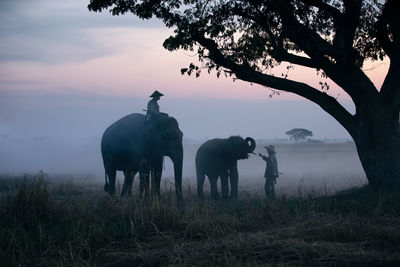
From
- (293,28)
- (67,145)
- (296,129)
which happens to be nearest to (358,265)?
(293,28)

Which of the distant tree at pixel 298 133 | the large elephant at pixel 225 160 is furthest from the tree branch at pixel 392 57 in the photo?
the distant tree at pixel 298 133

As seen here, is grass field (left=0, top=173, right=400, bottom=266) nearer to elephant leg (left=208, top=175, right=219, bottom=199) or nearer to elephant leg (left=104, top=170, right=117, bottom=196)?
elephant leg (left=104, top=170, right=117, bottom=196)

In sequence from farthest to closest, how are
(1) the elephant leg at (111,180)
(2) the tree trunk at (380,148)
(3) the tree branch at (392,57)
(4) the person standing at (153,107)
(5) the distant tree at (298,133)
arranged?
(5) the distant tree at (298,133)
(1) the elephant leg at (111,180)
(4) the person standing at (153,107)
(3) the tree branch at (392,57)
(2) the tree trunk at (380,148)

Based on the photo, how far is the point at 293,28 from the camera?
12.2 meters

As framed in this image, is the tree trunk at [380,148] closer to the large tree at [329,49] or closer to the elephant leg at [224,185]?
the large tree at [329,49]

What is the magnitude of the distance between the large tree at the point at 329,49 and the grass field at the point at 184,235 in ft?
9.77

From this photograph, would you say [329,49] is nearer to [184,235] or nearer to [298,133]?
[184,235]

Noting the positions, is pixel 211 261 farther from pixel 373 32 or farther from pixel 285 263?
pixel 373 32

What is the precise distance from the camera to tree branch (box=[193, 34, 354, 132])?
1241 centimetres

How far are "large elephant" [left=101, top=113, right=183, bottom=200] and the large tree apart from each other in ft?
7.21

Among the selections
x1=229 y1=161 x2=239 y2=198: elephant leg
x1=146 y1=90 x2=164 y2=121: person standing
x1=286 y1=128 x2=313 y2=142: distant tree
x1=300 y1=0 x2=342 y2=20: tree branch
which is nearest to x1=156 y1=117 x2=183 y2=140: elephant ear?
x1=146 y1=90 x2=164 y2=121: person standing

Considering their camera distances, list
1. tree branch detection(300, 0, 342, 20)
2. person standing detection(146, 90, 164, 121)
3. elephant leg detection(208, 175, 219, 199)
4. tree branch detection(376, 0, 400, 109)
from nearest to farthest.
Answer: tree branch detection(376, 0, 400, 109)
tree branch detection(300, 0, 342, 20)
person standing detection(146, 90, 164, 121)
elephant leg detection(208, 175, 219, 199)

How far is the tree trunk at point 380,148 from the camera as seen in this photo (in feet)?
38.3

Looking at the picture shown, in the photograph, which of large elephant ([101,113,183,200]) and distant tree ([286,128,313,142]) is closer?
large elephant ([101,113,183,200])
